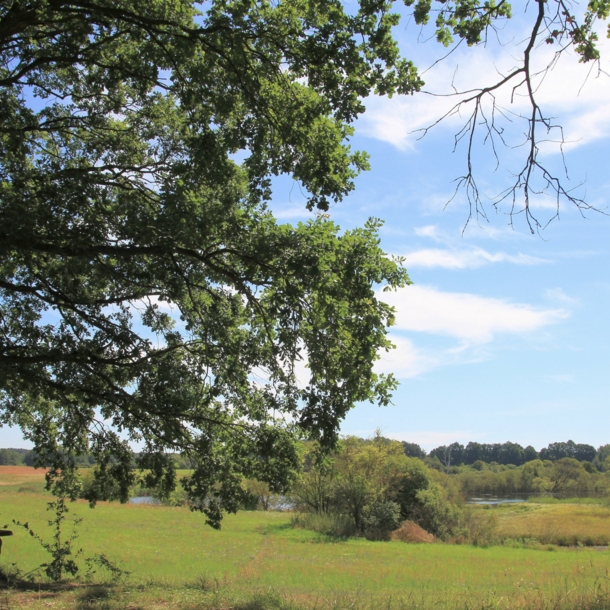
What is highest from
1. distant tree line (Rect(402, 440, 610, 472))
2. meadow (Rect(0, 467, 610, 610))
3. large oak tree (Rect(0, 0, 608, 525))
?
large oak tree (Rect(0, 0, 608, 525))

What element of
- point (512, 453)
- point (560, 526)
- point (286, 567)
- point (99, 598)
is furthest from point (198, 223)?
point (512, 453)

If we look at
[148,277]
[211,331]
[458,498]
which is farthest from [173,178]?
[458,498]

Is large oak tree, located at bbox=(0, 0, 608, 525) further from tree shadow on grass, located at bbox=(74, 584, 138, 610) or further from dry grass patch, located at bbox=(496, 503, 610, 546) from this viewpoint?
dry grass patch, located at bbox=(496, 503, 610, 546)

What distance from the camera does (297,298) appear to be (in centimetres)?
844

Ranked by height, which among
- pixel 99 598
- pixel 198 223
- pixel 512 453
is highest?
pixel 198 223

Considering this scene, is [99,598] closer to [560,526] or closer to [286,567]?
[286,567]

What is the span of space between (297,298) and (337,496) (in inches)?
1527

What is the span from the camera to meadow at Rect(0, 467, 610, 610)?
10.1m

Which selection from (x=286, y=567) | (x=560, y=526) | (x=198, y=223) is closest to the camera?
(x=198, y=223)

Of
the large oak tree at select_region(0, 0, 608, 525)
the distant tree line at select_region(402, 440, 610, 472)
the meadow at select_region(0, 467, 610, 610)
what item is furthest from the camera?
the distant tree line at select_region(402, 440, 610, 472)

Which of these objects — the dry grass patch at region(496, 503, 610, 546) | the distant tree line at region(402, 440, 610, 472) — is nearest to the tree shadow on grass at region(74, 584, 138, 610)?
the dry grass patch at region(496, 503, 610, 546)

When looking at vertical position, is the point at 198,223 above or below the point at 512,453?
above

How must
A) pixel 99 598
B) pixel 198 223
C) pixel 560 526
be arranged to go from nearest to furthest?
1. pixel 198 223
2. pixel 99 598
3. pixel 560 526

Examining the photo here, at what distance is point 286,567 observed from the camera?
23.5 metres
